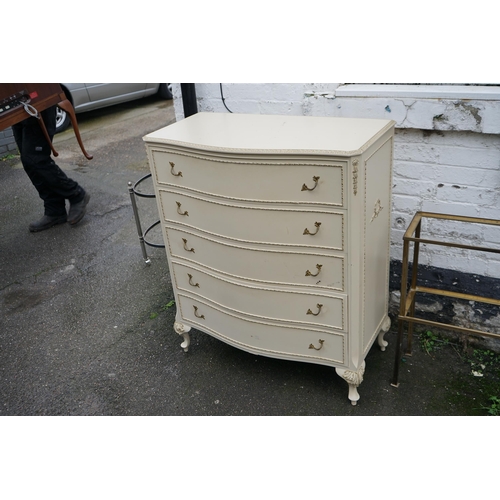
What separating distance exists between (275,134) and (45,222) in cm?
339

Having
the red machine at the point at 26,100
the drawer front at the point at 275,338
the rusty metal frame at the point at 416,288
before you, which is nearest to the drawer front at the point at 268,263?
the drawer front at the point at 275,338

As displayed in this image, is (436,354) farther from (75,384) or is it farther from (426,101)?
(75,384)

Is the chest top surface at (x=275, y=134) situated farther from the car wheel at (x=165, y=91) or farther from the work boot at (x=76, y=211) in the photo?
the car wheel at (x=165, y=91)

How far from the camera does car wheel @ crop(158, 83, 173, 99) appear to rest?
29.7 ft

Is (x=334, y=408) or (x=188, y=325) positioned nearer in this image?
(x=334, y=408)

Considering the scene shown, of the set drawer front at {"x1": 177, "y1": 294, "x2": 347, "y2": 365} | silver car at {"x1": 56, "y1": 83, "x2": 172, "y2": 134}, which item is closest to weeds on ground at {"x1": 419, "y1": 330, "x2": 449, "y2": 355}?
drawer front at {"x1": 177, "y1": 294, "x2": 347, "y2": 365}

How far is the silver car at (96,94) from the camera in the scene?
24.7 feet

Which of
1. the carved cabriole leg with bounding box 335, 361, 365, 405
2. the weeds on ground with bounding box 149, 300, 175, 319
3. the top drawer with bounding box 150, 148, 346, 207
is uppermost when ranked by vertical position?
the top drawer with bounding box 150, 148, 346, 207

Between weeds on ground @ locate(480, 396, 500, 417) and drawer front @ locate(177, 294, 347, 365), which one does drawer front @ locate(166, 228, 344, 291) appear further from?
weeds on ground @ locate(480, 396, 500, 417)

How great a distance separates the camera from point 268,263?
8.50 ft

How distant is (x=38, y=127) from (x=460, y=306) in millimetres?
3797

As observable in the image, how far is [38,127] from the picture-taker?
459cm

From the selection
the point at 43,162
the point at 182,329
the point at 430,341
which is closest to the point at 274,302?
the point at 182,329

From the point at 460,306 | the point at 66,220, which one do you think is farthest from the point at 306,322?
the point at 66,220
